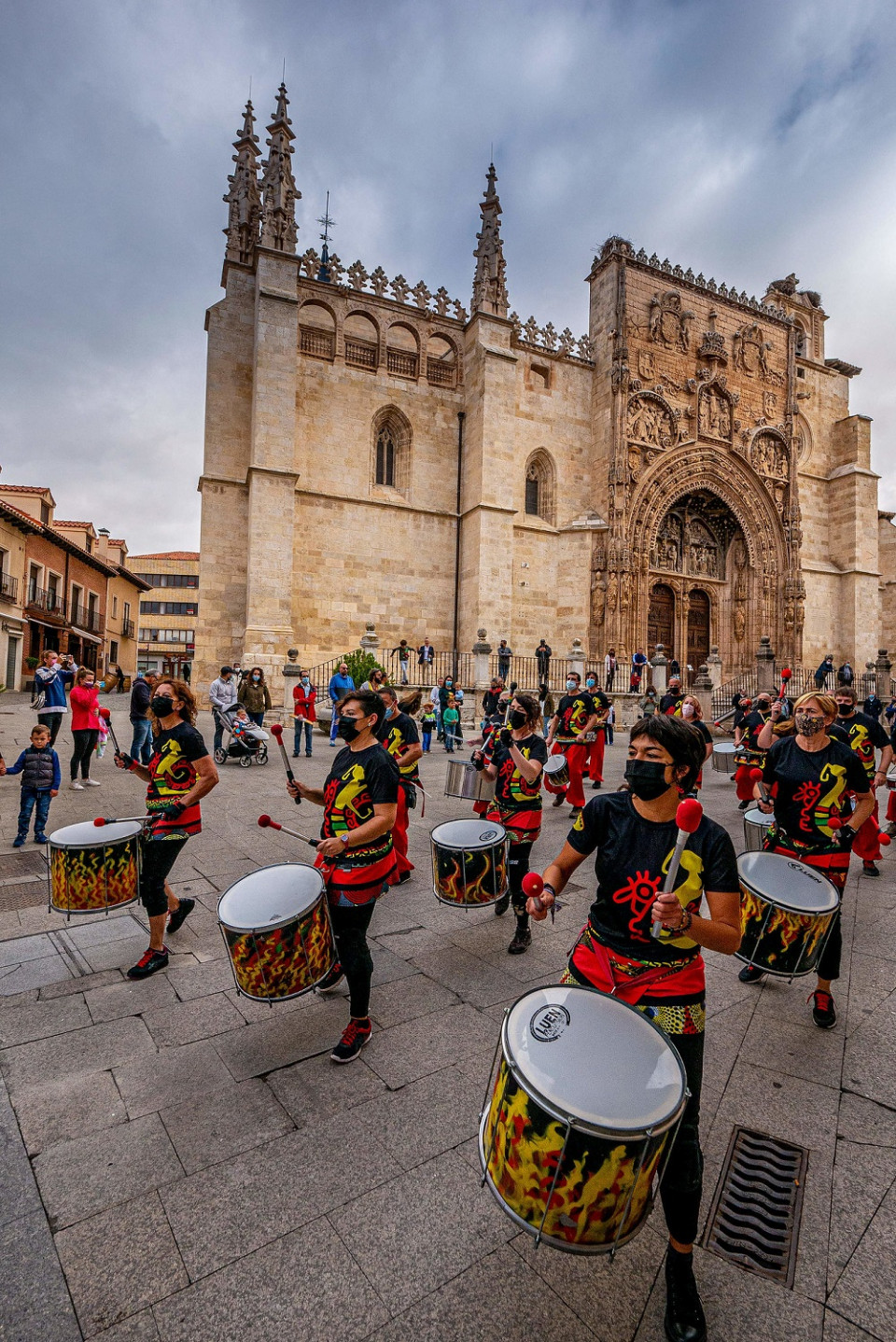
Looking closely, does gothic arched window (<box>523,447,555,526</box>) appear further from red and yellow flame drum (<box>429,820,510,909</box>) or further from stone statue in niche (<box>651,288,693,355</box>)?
red and yellow flame drum (<box>429,820,510,909</box>)

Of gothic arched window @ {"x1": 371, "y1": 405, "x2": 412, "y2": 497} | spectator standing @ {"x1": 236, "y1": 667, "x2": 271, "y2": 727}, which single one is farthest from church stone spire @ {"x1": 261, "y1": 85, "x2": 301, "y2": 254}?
spectator standing @ {"x1": 236, "y1": 667, "x2": 271, "y2": 727}

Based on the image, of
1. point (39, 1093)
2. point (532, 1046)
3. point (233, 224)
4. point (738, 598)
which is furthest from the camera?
point (738, 598)

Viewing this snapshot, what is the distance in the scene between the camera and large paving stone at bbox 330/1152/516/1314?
1.96 m

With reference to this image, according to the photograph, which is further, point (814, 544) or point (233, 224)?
point (814, 544)

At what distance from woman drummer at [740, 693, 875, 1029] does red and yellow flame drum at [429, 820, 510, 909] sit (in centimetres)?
168

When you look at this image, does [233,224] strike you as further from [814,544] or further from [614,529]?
[814,544]

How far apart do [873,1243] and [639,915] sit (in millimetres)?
1333

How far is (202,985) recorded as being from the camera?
3771 millimetres

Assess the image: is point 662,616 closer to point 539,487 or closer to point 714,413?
point 539,487

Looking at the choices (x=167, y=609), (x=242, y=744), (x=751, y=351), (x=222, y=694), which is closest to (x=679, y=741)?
(x=222, y=694)

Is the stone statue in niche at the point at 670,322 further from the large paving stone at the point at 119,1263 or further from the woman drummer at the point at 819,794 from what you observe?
the large paving stone at the point at 119,1263

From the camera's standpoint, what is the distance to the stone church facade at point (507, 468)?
784 inches

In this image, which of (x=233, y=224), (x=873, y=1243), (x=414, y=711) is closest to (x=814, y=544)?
(x=233, y=224)

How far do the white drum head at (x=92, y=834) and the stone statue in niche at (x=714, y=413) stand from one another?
26.7 metres
